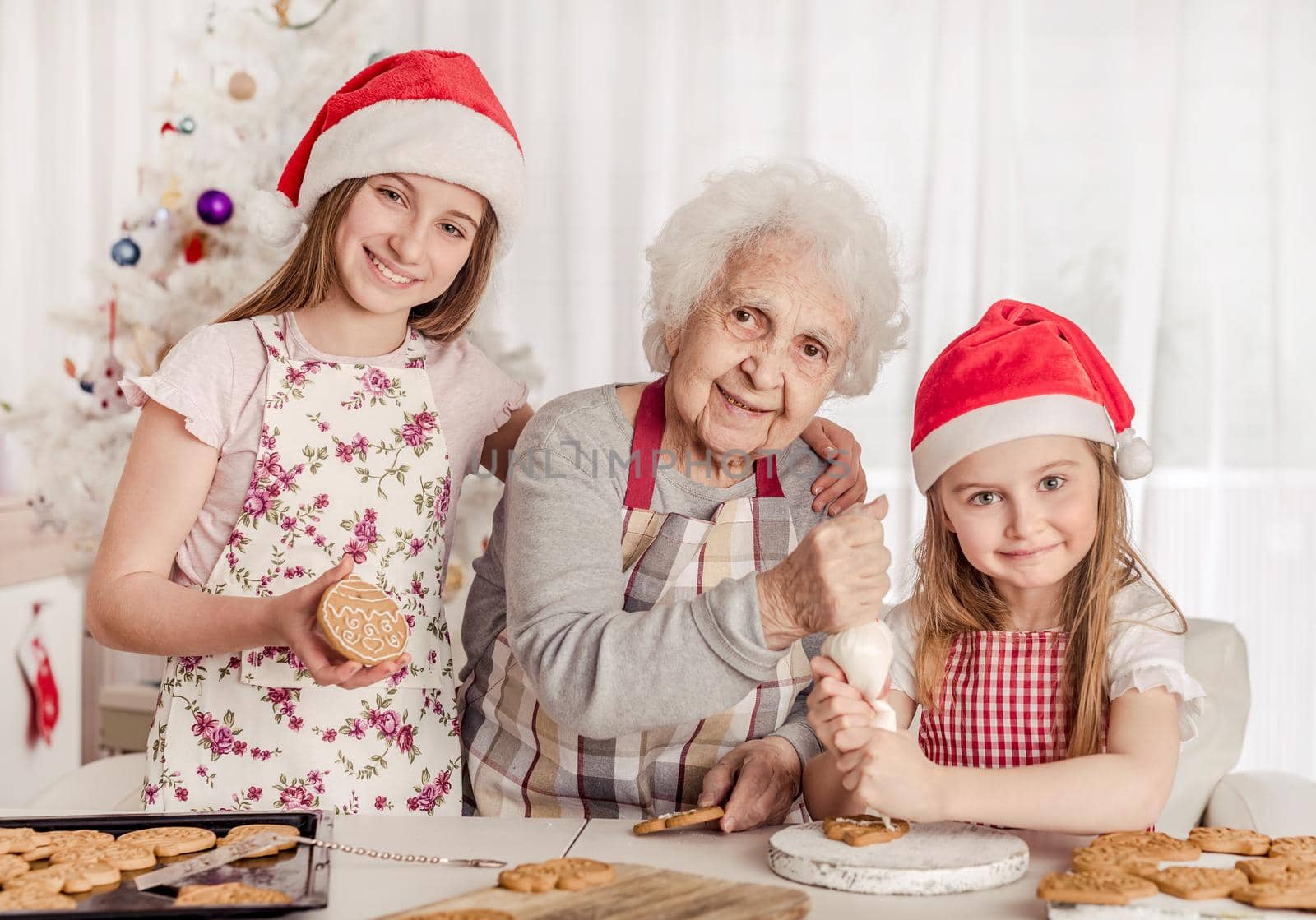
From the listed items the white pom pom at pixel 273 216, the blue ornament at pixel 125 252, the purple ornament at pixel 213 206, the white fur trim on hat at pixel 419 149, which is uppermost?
the purple ornament at pixel 213 206

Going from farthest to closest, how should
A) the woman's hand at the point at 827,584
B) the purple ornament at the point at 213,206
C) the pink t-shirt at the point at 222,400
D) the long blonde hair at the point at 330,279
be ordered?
the purple ornament at the point at 213,206 < the long blonde hair at the point at 330,279 < the pink t-shirt at the point at 222,400 < the woman's hand at the point at 827,584

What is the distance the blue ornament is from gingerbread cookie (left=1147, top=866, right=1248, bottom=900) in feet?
9.29

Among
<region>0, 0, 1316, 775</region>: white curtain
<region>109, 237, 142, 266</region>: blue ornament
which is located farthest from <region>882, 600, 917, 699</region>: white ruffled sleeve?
<region>109, 237, 142, 266</region>: blue ornament

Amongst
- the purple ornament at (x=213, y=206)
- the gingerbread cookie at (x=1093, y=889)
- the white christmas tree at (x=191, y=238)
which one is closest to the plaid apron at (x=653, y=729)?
the gingerbread cookie at (x=1093, y=889)

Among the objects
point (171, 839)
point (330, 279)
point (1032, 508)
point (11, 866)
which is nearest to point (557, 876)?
point (171, 839)

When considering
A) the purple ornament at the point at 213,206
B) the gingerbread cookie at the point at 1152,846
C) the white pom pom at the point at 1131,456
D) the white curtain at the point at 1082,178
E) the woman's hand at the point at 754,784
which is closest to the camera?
the gingerbread cookie at the point at 1152,846

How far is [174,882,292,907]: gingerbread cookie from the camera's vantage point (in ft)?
3.34

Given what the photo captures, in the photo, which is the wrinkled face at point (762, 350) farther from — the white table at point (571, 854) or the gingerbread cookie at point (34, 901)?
the gingerbread cookie at point (34, 901)

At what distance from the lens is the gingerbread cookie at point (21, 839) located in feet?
3.83

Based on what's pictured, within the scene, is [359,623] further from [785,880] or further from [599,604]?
[785,880]

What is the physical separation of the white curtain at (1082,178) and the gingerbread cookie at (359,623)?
7.57 feet

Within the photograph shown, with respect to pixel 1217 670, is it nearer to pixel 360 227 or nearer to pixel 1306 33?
pixel 360 227

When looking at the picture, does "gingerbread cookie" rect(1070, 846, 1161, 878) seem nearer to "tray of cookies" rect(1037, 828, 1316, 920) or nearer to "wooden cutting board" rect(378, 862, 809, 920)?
"tray of cookies" rect(1037, 828, 1316, 920)

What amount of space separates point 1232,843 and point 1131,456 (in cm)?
51
